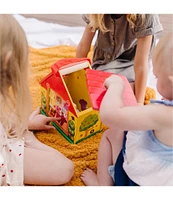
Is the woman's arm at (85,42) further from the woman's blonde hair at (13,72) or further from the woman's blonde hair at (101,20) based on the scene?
the woman's blonde hair at (13,72)

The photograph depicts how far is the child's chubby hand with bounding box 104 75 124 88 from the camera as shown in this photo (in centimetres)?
64

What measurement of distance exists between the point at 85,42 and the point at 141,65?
15cm

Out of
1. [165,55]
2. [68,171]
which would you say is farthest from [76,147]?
[165,55]

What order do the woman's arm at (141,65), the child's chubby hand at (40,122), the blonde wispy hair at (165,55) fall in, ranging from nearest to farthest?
the blonde wispy hair at (165,55) < the woman's arm at (141,65) < the child's chubby hand at (40,122)

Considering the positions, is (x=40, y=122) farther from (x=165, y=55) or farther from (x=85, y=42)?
(x=165, y=55)

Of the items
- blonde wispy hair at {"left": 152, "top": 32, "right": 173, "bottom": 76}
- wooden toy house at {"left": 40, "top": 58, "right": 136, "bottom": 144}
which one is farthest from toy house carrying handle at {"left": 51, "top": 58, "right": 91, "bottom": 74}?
blonde wispy hair at {"left": 152, "top": 32, "right": 173, "bottom": 76}

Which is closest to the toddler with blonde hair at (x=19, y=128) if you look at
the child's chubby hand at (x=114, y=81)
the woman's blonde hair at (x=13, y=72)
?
the woman's blonde hair at (x=13, y=72)

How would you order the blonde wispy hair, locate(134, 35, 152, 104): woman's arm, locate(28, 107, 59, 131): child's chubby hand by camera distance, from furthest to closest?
locate(28, 107, 59, 131): child's chubby hand, locate(134, 35, 152, 104): woman's arm, the blonde wispy hair

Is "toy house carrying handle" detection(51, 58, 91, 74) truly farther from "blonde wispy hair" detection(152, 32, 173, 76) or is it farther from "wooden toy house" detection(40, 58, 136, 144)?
"blonde wispy hair" detection(152, 32, 173, 76)

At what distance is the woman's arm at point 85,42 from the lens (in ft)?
2.49

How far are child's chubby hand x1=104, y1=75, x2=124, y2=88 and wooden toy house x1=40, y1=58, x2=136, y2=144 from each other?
3.2 inches

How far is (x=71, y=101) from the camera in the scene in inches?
29.2

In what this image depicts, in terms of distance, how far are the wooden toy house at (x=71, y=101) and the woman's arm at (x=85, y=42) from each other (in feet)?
0.13
